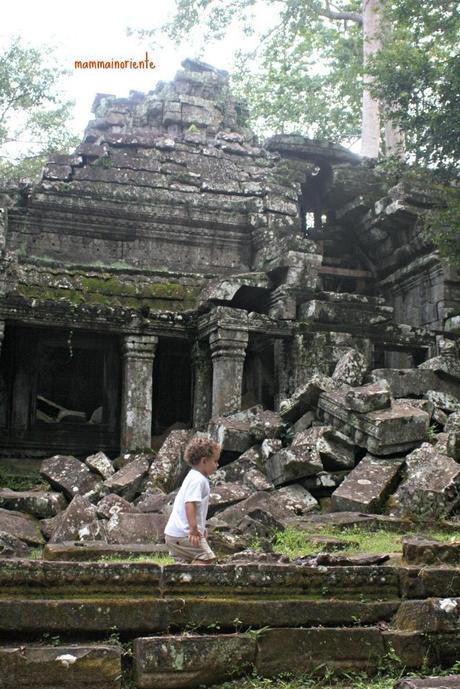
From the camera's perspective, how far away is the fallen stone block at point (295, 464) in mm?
8992

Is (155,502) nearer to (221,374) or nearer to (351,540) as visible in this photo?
(351,540)

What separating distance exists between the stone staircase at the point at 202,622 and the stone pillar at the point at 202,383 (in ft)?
26.4

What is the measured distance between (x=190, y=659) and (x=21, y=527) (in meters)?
4.12

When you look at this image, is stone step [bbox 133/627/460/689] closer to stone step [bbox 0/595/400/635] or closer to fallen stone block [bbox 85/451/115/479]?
stone step [bbox 0/595/400/635]

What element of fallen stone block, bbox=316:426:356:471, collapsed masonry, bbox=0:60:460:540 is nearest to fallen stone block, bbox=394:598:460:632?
collapsed masonry, bbox=0:60:460:540

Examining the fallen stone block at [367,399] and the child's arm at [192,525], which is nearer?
the child's arm at [192,525]

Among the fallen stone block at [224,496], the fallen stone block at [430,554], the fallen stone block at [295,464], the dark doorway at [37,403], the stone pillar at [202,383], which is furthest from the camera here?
the dark doorway at [37,403]

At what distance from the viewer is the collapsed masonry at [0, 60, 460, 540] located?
31.0 ft

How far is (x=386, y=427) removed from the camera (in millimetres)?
9234

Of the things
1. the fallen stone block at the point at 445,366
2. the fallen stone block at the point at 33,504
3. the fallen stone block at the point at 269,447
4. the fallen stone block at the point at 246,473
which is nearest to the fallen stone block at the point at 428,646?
the fallen stone block at the point at 246,473

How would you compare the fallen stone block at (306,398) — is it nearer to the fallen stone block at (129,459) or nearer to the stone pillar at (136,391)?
the fallen stone block at (129,459)

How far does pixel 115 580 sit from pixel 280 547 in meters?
2.66

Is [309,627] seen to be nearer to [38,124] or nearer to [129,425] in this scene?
[129,425]

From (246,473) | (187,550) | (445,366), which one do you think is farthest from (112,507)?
(445,366)
